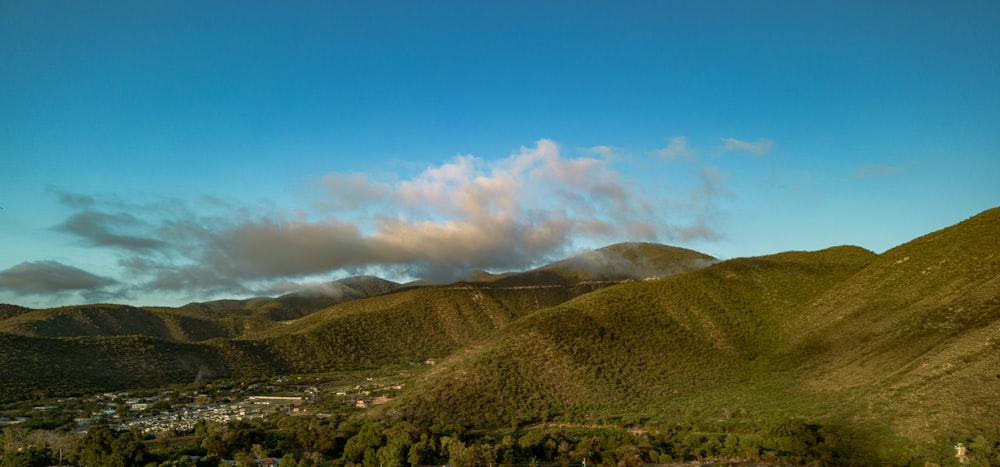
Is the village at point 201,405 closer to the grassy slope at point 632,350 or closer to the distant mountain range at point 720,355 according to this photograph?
the distant mountain range at point 720,355

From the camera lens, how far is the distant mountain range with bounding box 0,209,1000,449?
4609 centimetres

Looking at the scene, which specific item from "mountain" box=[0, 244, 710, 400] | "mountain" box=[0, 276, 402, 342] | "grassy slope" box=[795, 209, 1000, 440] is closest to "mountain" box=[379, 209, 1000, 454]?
"grassy slope" box=[795, 209, 1000, 440]

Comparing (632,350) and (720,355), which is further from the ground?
A: (632,350)

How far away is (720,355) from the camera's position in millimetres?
72188

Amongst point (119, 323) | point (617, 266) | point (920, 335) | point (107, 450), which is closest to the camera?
point (107, 450)

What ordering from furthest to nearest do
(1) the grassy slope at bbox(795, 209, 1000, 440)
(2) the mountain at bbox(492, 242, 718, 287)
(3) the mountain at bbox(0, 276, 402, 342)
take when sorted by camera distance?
(2) the mountain at bbox(492, 242, 718, 287) → (3) the mountain at bbox(0, 276, 402, 342) → (1) the grassy slope at bbox(795, 209, 1000, 440)

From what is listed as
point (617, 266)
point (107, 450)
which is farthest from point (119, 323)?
point (617, 266)

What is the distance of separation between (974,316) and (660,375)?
29.5 meters

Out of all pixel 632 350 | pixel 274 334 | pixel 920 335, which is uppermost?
pixel 274 334

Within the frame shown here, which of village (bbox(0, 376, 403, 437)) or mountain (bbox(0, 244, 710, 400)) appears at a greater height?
mountain (bbox(0, 244, 710, 400))

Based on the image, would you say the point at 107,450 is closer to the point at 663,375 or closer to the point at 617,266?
the point at 663,375

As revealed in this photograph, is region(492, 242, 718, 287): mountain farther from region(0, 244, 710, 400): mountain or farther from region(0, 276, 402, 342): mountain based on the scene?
region(0, 276, 402, 342): mountain

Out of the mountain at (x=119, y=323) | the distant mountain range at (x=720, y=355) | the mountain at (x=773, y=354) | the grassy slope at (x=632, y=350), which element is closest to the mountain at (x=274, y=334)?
the mountain at (x=119, y=323)

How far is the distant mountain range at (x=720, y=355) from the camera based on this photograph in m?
46.1
